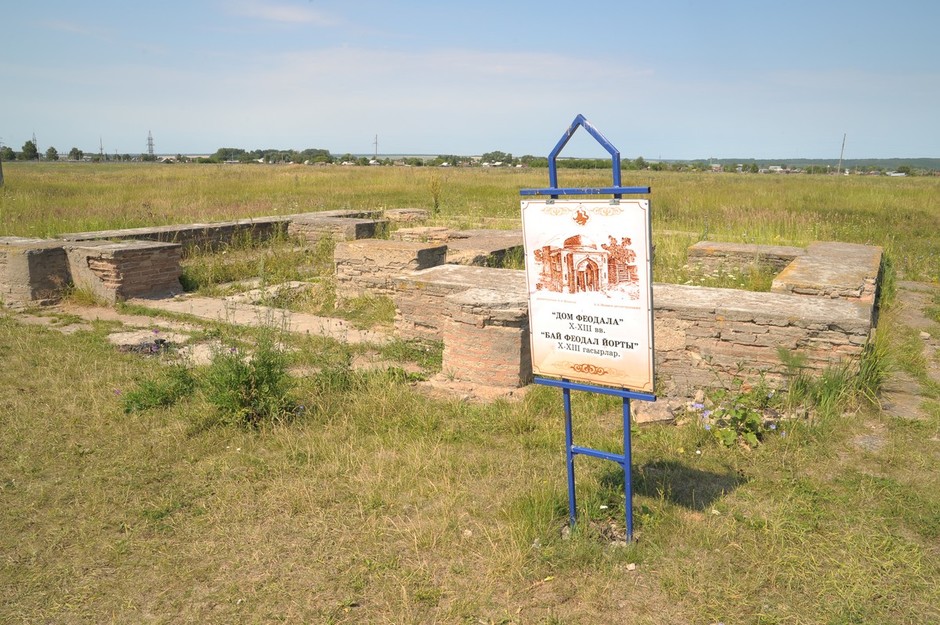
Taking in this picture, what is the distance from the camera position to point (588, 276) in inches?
117

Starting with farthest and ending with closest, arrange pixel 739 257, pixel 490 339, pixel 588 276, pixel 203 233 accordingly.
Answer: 1. pixel 203 233
2. pixel 739 257
3. pixel 490 339
4. pixel 588 276

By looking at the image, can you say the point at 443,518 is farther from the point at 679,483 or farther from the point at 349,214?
the point at 349,214

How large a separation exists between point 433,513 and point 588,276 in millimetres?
1511

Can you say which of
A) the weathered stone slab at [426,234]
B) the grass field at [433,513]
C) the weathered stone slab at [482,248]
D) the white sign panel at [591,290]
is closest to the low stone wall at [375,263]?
the weathered stone slab at [482,248]

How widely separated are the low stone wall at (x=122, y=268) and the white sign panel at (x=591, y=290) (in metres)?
7.02

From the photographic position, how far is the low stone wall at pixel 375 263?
829 cm

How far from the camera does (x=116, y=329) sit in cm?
731

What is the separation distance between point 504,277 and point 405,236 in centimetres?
501

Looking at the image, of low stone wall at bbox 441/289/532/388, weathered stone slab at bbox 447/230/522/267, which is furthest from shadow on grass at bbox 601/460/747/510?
weathered stone slab at bbox 447/230/522/267

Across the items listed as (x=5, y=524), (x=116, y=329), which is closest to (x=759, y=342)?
(x=5, y=524)

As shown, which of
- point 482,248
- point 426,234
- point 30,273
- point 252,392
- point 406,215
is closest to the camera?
point 252,392

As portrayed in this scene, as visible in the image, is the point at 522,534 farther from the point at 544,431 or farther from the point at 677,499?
the point at 544,431

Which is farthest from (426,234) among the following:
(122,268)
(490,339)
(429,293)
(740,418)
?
(740,418)

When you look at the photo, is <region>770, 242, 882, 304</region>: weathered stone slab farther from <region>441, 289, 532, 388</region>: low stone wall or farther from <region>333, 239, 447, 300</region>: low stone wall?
<region>333, 239, 447, 300</region>: low stone wall
